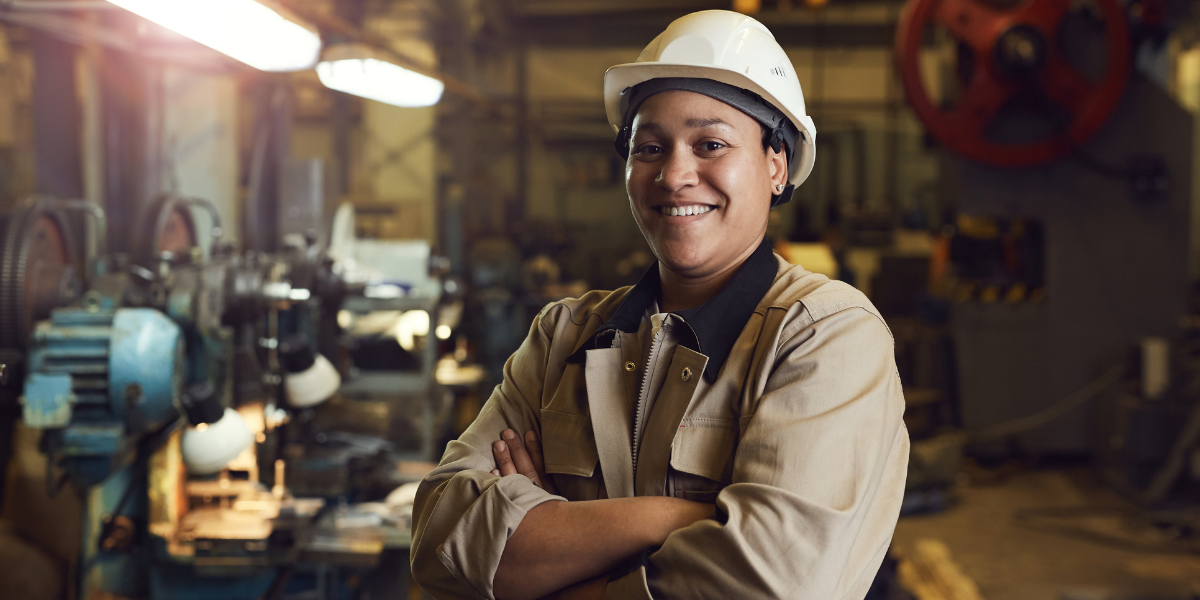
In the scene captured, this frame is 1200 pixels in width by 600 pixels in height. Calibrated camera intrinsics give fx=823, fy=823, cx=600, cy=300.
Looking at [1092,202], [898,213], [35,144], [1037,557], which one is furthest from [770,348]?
[898,213]

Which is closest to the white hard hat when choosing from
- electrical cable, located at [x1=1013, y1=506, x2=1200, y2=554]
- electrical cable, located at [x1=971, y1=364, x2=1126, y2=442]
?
electrical cable, located at [x1=1013, y1=506, x2=1200, y2=554]

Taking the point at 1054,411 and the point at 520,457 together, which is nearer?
the point at 520,457

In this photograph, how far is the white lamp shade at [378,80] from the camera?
7.92 ft

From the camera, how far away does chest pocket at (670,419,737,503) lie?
3.01 ft

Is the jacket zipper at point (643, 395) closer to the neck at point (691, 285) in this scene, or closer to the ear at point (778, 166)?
the neck at point (691, 285)

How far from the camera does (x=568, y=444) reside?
1.03 meters

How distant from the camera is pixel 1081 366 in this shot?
459 cm

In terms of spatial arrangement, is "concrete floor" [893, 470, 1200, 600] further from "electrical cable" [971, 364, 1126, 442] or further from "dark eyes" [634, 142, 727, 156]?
"dark eyes" [634, 142, 727, 156]

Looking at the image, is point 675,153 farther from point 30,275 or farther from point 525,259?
point 525,259

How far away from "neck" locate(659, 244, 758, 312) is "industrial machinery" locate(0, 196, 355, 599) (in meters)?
1.21

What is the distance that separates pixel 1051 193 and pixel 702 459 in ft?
14.1

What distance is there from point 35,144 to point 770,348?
2903 millimetres

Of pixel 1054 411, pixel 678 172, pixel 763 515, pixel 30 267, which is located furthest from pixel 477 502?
pixel 1054 411

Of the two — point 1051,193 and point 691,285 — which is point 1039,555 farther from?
point 691,285
